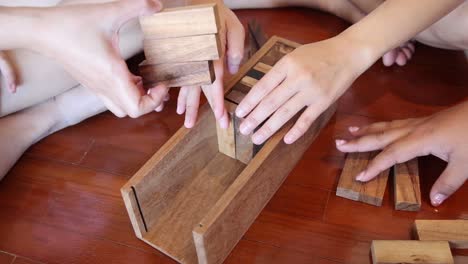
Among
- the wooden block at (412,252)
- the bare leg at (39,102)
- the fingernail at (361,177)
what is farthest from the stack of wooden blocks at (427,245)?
the bare leg at (39,102)

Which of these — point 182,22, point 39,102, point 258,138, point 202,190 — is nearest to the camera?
point 182,22

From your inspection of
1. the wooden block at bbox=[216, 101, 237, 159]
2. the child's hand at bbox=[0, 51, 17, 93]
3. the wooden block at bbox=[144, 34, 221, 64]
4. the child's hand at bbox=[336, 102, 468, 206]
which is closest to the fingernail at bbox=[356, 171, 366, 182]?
the child's hand at bbox=[336, 102, 468, 206]

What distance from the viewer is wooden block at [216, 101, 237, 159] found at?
2.91 ft

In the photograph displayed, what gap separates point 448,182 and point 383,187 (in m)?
0.11

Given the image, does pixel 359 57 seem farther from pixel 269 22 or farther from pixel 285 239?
pixel 269 22

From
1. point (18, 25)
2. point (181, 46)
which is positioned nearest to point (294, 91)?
point (181, 46)

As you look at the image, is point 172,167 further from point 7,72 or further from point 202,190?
point 7,72

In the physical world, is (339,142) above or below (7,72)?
below

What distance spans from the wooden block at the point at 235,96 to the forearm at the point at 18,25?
0.34 meters

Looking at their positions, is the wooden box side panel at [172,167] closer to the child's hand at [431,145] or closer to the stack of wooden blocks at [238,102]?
the stack of wooden blocks at [238,102]

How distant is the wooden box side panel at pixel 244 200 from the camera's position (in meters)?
0.75

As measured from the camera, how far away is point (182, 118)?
1.09 m

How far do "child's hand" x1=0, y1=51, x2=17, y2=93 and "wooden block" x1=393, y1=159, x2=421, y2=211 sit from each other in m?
0.74

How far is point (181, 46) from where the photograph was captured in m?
0.75
